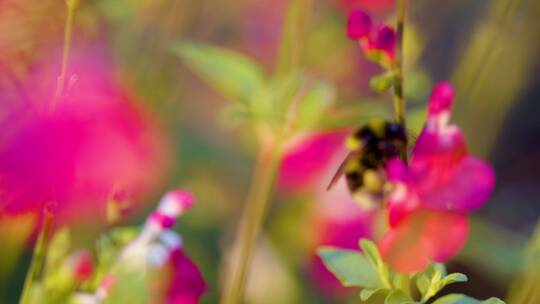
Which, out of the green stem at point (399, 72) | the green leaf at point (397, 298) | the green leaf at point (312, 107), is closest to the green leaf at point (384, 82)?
the green stem at point (399, 72)

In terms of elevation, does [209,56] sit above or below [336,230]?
above

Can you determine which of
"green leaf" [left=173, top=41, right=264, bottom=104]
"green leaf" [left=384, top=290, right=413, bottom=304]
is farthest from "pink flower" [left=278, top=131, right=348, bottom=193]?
"green leaf" [left=384, top=290, right=413, bottom=304]

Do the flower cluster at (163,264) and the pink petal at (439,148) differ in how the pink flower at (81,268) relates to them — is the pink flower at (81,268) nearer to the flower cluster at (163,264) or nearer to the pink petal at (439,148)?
the flower cluster at (163,264)

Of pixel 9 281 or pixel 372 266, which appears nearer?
pixel 372 266

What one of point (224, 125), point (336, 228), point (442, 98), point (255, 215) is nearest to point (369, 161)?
point (442, 98)

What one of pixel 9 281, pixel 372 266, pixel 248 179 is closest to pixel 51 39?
pixel 9 281

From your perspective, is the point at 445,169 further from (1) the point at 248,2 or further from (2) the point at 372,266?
(1) the point at 248,2

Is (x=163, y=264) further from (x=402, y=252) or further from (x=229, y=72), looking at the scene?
(x=229, y=72)
